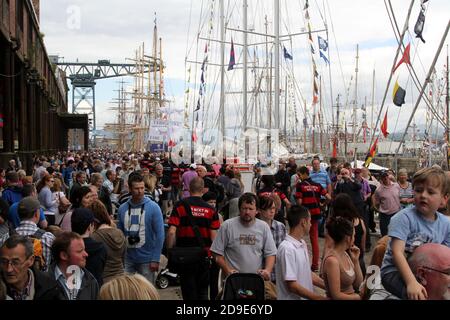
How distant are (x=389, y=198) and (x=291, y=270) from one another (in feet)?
21.6

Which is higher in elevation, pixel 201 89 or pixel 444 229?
pixel 201 89

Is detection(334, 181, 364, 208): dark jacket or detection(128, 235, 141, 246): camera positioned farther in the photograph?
detection(334, 181, 364, 208): dark jacket

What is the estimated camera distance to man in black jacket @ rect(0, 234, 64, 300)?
377 centimetres

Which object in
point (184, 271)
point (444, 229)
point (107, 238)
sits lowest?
point (184, 271)

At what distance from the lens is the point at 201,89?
1425 inches

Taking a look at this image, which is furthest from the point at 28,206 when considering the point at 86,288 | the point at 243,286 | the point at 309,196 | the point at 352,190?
the point at 352,190

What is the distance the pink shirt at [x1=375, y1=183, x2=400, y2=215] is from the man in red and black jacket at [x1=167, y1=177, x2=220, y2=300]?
537cm

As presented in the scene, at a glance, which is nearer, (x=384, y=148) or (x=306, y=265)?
(x=306, y=265)

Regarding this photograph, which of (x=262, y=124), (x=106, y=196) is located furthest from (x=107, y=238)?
(x=262, y=124)

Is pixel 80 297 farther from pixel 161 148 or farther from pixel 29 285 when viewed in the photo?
pixel 161 148

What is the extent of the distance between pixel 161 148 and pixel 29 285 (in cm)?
3122

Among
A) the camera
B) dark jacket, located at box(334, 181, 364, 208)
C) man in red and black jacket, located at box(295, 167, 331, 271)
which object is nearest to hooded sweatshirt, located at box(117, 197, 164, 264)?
the camera

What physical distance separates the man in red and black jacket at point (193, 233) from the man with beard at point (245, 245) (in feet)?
1.62

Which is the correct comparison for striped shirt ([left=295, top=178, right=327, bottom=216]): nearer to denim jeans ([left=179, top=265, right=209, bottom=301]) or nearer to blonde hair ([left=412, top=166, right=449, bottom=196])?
denim jeans ([left=179, top=265, right=209, bottom=301])
